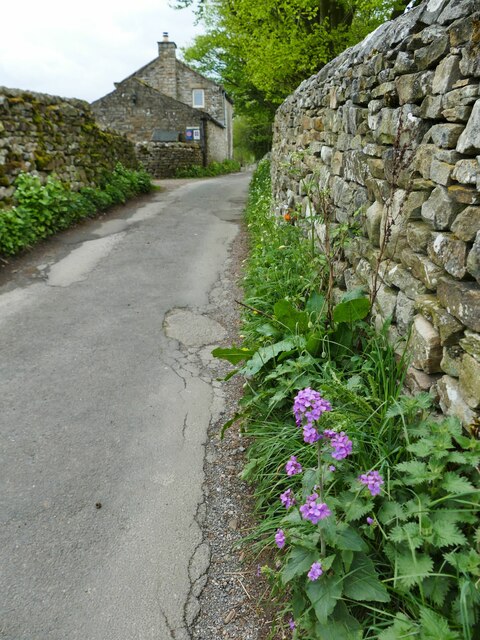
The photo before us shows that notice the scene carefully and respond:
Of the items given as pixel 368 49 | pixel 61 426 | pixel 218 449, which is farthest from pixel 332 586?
pixel 368 49

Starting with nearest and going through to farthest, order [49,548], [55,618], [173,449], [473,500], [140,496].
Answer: [473,500] < [55,618] < [49,548] < [140,496] < [173,449]

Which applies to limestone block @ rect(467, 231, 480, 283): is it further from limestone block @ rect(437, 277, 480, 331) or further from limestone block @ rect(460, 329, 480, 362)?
limestone block @ rect(460, 329, 480, 362)

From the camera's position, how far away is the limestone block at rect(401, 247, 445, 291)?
239cm

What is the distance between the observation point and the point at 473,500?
71.7 inches

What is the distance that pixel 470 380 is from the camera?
2.00 metres

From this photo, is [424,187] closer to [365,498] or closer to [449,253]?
[449,253]

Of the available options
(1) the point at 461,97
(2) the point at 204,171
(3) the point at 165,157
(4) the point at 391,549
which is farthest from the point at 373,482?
(2) the point at 204,171

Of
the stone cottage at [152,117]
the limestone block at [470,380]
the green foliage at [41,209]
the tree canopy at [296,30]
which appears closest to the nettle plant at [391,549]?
the limestone block at [470,380]

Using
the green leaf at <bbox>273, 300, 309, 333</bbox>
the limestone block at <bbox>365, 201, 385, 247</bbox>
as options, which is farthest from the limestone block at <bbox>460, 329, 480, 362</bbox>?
the green leaf at <bbox>273, 300, 309, 333</bbox>

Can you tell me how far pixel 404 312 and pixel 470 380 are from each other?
0.79m

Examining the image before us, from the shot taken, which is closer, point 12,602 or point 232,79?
point 12,602

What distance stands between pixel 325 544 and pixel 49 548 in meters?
1.60

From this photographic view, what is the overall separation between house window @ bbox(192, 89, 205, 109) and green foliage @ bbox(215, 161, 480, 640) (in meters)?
33.7

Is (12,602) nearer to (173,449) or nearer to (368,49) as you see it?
(173,449)
